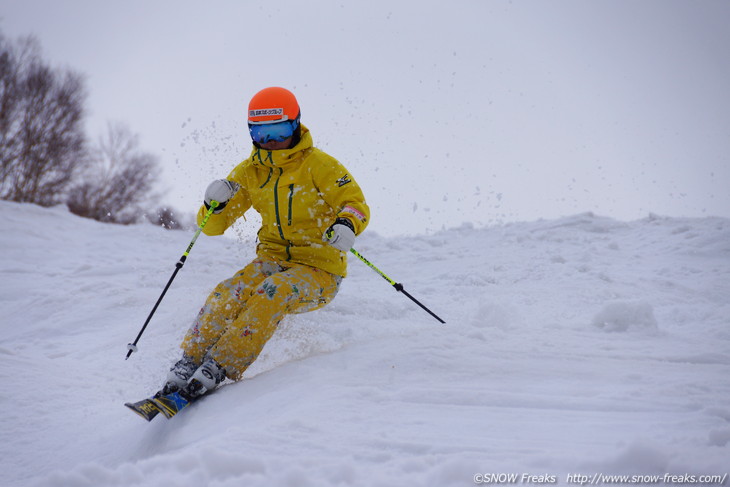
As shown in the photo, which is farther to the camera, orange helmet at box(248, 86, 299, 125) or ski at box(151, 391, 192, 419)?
A: orange helmet at box(248, 86, 299, 125)

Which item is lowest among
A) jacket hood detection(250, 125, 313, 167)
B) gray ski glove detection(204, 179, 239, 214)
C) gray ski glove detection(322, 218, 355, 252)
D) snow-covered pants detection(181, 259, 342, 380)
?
snow-covered pants detection(181, 259, 342, 380)

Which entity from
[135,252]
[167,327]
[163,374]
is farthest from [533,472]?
[135,252]

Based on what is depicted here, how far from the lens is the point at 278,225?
11.0 ft

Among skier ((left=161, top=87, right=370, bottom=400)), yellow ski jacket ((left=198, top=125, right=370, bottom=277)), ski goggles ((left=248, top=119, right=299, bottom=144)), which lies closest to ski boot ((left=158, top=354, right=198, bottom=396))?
skier ((left=161, top=87, right=370, bottom=400))

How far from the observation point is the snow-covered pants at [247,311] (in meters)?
2.74

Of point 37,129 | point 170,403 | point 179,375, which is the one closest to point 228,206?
point 179,375

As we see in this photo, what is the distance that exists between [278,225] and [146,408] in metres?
1.41

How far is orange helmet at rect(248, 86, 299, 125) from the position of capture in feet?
10.4

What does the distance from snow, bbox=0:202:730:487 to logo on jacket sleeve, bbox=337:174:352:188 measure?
101 centimetres

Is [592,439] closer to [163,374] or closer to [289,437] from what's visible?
[289,437]

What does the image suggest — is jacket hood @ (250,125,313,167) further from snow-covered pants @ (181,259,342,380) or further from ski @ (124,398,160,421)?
ski @ (124,398,160,421)

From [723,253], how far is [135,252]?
8790 mm

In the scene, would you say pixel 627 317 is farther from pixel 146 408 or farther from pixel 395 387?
pixel 146 408

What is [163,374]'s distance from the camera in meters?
3.58
